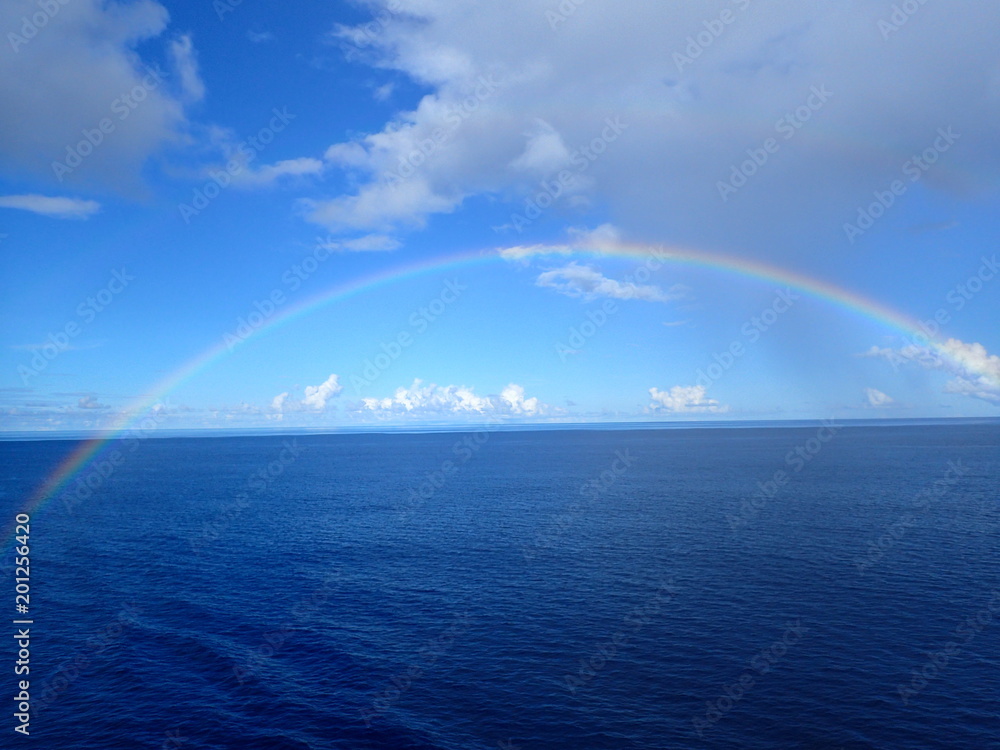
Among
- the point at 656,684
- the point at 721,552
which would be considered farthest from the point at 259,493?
the point at 656,684

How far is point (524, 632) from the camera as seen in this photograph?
185ft

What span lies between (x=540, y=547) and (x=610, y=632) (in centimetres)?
3471

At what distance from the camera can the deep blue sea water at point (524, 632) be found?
4106cm

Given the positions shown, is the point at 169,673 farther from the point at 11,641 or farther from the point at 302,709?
the point at 11,641

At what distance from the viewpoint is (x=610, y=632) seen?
5588 cm

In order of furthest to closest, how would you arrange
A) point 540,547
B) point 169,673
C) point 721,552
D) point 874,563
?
point 540,547, point 721,552, point 874,563, point 169,673

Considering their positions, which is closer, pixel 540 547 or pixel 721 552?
pixel 721 552

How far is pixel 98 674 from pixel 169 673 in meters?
6.27

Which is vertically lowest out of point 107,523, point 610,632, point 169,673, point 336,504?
point 169,673

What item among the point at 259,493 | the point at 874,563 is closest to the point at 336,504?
the point at 259,493

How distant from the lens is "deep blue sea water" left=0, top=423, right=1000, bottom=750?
41062 mm

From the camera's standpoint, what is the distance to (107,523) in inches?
4545

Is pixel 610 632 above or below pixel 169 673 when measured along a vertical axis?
above

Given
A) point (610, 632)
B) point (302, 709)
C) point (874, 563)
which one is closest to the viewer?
point (302, 709)
